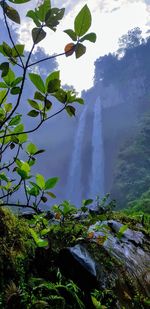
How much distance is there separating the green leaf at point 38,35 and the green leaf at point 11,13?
0.07 m

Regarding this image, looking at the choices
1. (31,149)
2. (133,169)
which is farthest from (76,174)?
(31,149)

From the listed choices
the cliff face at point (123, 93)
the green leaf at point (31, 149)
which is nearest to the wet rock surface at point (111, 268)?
the green leaf at point (31, 149)

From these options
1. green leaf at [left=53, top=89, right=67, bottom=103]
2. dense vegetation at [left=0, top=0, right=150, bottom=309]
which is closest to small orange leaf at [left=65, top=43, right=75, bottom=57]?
dense vegetation at [left=0, top=0, right=150, bottom=309]

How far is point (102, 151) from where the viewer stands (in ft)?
145

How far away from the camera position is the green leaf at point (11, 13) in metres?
1.11

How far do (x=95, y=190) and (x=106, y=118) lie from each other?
57.6 feet

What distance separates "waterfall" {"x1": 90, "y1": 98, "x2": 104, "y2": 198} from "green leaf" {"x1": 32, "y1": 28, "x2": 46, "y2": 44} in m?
35.8

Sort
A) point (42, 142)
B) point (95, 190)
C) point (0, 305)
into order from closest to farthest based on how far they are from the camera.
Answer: point (0, 305), point (95, 190), point (42, 142)

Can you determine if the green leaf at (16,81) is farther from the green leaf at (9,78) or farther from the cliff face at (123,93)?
the cliff face at (123,93)

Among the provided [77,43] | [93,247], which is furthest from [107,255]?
[77,43]

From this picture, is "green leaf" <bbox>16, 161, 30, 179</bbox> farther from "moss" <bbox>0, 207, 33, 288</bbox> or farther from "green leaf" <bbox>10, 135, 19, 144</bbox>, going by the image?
"moss" <bbox>0, 207, 33, 288</bbox>

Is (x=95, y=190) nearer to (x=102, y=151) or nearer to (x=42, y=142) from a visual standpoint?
(x=102, y=151)

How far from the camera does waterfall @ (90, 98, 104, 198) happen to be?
128 feet

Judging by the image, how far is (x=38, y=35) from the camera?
112cm
